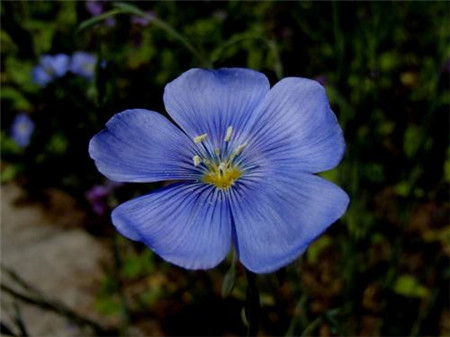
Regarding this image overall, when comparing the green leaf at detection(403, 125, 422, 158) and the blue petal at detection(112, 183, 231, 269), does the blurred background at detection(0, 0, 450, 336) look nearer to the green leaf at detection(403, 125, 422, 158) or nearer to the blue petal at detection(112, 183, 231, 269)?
the green leaf at detection(403, 125, 422, 158)

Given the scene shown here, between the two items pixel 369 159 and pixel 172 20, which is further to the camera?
pixel 172 20

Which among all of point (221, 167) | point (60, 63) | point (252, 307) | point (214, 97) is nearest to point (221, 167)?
point (221, 167)

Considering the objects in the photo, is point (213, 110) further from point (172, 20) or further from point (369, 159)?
point (172, 20)

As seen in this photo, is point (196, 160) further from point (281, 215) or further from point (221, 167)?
point (281, 215)

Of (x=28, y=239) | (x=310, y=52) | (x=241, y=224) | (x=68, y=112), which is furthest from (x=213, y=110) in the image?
(x=28, y=239)

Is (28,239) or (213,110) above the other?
(213,110)

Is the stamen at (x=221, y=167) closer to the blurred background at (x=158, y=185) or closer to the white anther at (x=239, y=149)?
the white anther at (x=239, y=149)

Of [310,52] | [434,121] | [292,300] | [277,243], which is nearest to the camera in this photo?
[277,243]
